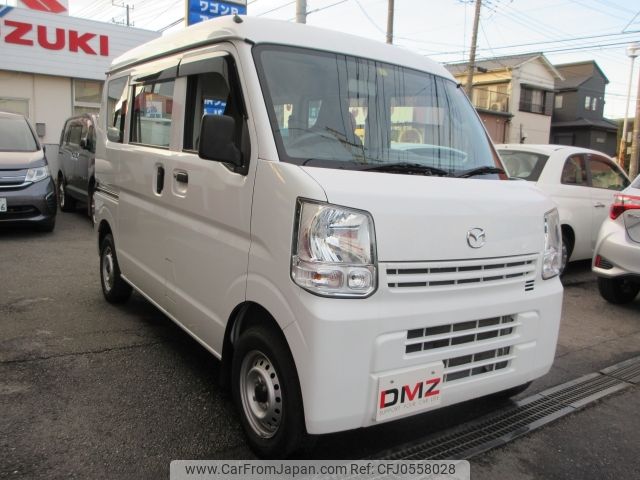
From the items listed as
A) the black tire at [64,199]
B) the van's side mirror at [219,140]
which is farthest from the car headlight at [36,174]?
the van's side mirror at [219,140]

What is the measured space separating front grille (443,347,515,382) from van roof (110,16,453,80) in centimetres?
176

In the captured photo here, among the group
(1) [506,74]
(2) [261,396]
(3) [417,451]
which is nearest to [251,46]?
(2) [261,396]

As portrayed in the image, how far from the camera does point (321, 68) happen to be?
9.52 ft

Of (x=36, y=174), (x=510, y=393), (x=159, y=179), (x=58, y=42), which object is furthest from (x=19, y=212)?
(x=58, y=42)

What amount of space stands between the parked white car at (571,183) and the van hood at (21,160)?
658 cm

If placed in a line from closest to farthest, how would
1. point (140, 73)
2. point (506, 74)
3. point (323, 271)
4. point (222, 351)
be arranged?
point (323, 271) < point (222, 351) < point (140, 73) < point (506, 74)

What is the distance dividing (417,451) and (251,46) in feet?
7.41

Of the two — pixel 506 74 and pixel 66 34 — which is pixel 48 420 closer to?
pixel 66 34

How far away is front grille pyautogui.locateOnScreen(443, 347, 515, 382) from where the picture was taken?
8.19ft

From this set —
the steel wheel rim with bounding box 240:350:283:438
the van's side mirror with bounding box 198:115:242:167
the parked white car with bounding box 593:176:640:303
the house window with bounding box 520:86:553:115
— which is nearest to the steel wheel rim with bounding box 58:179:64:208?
the van's side mirror with bounding box 198:115:242:167

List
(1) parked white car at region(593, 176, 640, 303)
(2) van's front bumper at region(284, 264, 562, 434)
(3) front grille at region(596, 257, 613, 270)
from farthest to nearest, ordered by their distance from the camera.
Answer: (3) front grille at region(596, 257, 613, 270) → (1) parked white car at region(593, 176, 640, 303) → (2) van's front bumper at region(284, 264, 562, 434)


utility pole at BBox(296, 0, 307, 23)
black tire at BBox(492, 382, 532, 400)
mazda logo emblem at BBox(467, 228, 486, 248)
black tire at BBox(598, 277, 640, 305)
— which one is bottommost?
black tire at BBox(492, 382, 532, 400)

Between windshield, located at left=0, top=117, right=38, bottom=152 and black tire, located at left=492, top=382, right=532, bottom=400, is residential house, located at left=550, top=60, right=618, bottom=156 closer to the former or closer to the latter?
windshield, located at left=0, top=117, right=38, bottom=152

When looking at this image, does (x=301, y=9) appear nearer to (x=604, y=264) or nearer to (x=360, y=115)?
(x=604, y=264)
